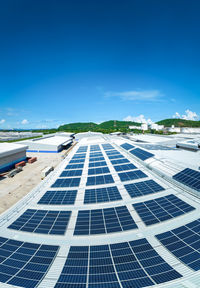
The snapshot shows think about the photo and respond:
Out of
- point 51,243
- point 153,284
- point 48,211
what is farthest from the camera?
point 48,211

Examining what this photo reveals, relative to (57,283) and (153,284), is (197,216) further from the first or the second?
(57,283)

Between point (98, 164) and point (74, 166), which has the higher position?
point (98, 164)

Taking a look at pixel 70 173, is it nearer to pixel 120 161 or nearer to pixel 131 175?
pixel 120 161

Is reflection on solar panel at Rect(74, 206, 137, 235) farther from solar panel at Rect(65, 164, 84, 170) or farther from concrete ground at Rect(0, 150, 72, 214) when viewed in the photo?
concrete ground at Rect(0, 150, 72, 214)

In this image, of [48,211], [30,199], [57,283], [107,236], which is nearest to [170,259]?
[107,236]

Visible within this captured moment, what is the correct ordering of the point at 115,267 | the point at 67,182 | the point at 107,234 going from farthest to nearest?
the point at 67,182, the point at 107,234, the point at 115,267

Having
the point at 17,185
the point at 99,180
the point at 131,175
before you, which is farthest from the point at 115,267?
the point at 17,185

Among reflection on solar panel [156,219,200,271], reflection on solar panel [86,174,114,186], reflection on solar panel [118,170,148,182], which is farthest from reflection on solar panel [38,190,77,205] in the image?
reflection on solar panel [156,219,200,271]
